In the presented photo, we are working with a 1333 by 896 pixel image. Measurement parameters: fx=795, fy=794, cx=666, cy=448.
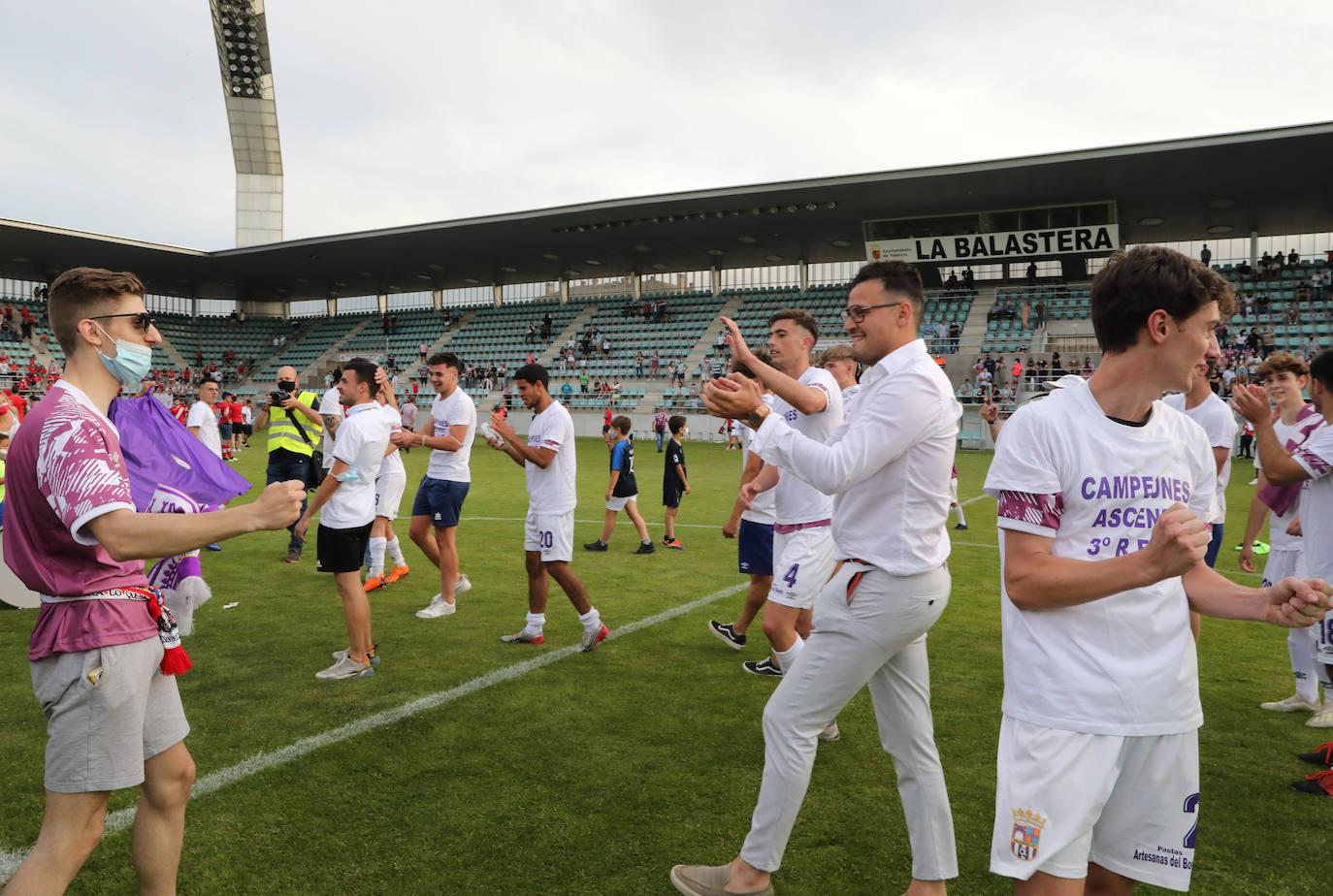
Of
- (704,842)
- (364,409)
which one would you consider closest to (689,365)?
(364,409)

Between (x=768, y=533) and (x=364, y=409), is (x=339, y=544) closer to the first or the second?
(x=364, y=409)

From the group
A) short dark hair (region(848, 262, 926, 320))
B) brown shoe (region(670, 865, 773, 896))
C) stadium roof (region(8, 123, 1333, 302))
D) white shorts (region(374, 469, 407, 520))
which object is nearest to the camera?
brown shoe (region(670, 865, 773, 896))

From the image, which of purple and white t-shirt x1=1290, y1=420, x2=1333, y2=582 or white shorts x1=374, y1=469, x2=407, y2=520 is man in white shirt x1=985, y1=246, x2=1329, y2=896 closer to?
purple and white t-shirt x1=1290, y1=420, x2=1333, y2=582

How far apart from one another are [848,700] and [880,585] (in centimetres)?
47

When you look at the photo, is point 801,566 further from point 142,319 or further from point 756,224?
point 756,224

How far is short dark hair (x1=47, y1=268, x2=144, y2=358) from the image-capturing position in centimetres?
247

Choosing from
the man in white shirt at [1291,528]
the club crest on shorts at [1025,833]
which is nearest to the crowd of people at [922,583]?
the club crest on shorts at [1025,833]

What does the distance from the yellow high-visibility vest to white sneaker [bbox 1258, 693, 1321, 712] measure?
964cm

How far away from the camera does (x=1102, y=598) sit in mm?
1898

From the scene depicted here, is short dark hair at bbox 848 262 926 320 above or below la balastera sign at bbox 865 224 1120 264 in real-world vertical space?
below

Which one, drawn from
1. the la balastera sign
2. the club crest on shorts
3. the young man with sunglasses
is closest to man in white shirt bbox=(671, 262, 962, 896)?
the club crest on shorts

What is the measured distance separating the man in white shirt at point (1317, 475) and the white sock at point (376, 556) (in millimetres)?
7432

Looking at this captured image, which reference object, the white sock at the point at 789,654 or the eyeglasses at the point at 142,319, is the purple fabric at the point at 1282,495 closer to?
the white sock at the point at 789,654

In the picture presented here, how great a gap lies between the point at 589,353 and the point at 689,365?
648cm
